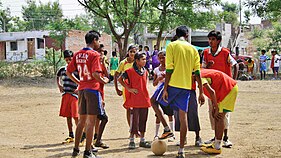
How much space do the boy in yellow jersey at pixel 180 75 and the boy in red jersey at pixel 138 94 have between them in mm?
1172

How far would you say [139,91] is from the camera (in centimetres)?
761

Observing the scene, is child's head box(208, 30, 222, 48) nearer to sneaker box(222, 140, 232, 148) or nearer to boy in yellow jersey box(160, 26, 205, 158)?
boy in yellow jersey box(160, 26, 205, 158)

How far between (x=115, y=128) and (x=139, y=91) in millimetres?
2395

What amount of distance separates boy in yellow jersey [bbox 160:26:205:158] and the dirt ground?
0.88 metres

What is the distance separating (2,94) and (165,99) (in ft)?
42.2

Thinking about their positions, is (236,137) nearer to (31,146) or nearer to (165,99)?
(165,99)

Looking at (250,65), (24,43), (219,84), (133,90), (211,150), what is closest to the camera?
(219,84)

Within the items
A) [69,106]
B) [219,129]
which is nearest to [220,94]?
Result: [219,129]

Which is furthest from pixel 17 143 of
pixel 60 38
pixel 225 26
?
pixel 225 26

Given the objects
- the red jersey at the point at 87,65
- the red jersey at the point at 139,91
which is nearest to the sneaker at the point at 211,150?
the red jersey at the point at 139,91

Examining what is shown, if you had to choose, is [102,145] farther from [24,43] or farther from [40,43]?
[24,43]

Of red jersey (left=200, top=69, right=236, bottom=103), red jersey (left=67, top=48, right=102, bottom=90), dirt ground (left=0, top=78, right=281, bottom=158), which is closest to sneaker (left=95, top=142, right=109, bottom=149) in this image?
dirt ground (left=0, top=78, right=281, bottom=158)

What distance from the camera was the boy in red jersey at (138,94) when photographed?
755cm

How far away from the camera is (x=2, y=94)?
17.8 meters
